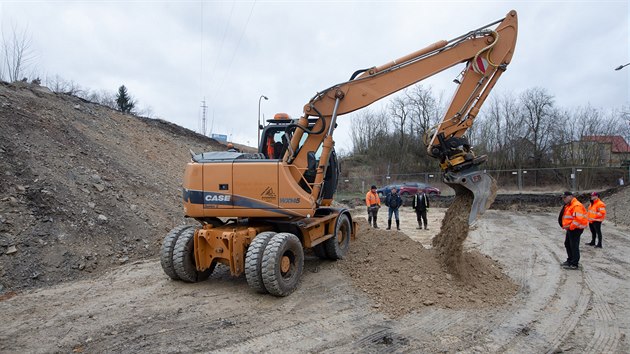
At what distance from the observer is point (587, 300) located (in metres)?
5.86

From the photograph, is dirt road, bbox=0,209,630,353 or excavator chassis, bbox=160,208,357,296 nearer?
dirt road, bbox=0,209,630,353

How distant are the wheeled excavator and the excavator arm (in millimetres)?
16

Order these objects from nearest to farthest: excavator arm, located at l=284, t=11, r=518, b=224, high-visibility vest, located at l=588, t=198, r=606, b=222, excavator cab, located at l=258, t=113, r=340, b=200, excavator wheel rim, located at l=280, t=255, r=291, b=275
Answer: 1. excavator wheel rim, located at l=280, t=255, r=291, b=275
2. excavator arm, located at l=284, t=11, r=518, b=224
3. excavator cab, located at l=258, t=113, r=340, b=200
4. high-visibility vest, located at l=588, t=198, r=606, b=222

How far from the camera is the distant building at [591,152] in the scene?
114 ft

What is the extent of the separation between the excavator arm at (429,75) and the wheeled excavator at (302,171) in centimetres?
2

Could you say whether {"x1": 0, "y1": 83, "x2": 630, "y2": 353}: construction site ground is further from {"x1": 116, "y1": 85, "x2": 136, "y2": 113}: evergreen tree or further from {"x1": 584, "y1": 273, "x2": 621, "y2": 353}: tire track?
{"x1": 116, "y1": 85, "x2": 136, "y2": 113}: evergreen tree

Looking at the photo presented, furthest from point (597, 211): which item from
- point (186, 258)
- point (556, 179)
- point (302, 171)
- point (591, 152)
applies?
point (591, 152)

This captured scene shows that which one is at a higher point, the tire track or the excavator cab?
the excavator cab

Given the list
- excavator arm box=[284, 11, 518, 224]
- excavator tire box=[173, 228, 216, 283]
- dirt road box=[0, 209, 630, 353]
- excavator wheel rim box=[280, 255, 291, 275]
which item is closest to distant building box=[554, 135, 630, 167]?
dirt road box=[0, 209, 630, 353]

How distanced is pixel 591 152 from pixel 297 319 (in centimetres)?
3887

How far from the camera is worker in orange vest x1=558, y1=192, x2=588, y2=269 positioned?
7566 millimetres

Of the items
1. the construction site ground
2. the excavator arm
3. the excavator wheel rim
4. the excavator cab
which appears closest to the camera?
the construction site ground

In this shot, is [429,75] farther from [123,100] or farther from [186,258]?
[123,100]

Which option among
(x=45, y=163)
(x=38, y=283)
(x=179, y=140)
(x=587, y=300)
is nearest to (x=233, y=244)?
(x=38, y=283)
